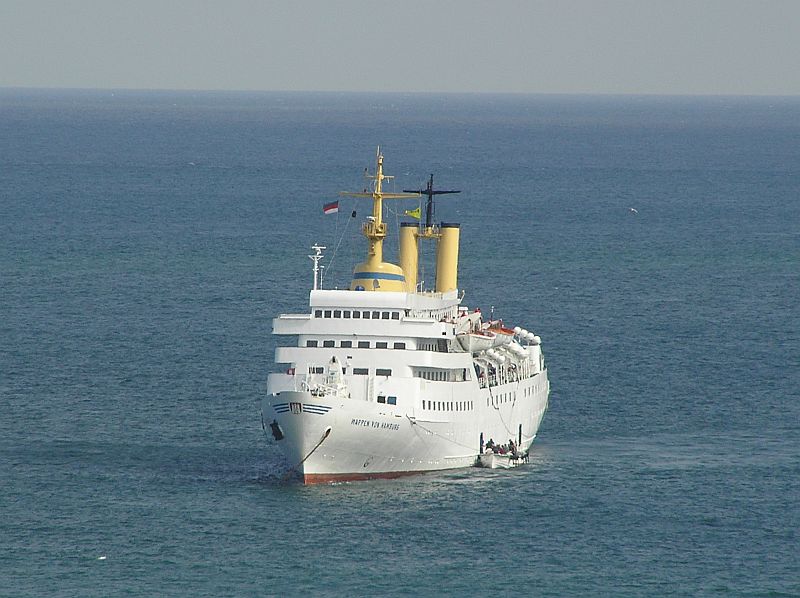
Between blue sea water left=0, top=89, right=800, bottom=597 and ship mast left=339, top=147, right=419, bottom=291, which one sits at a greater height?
ship mast left=339, top=147, right=419, bottom=291

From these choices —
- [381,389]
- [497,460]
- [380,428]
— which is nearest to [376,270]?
[381,389]

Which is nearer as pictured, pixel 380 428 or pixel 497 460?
pixel 380 428

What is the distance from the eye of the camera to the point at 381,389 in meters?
→ 87.7

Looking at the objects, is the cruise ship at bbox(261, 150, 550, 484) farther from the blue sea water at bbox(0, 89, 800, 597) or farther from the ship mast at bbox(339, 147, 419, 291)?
the blue sea water at bbox(0, 89, 800, 597)

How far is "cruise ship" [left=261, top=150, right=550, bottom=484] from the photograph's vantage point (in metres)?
85.8

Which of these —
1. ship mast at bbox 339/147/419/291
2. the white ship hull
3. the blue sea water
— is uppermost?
ship mast at bbox 339/147/419/291

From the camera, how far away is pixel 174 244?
183 metres

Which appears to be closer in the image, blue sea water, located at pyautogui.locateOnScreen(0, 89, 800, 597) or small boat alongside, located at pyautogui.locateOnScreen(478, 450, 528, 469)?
blue sea water, located at pyautogui.locateOnScreen(0, 89, 800, 597)

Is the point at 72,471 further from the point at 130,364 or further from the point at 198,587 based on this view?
the point at 130,364

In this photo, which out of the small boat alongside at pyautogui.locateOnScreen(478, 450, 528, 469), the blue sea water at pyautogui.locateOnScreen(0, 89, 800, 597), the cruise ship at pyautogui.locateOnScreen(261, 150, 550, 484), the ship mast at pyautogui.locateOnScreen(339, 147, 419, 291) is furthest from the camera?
the ship mast at pyautogui.locateOnScreen(339, 147, 419, 291)

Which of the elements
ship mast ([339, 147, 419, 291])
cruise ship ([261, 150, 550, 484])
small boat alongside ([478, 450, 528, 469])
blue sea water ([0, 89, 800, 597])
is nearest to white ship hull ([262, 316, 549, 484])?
cruise ship ([261, 150, 550, 484])

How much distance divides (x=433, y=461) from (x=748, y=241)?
112 meters

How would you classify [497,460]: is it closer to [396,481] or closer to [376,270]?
[396,481]

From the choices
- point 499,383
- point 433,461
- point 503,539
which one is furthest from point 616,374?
point 503,539
